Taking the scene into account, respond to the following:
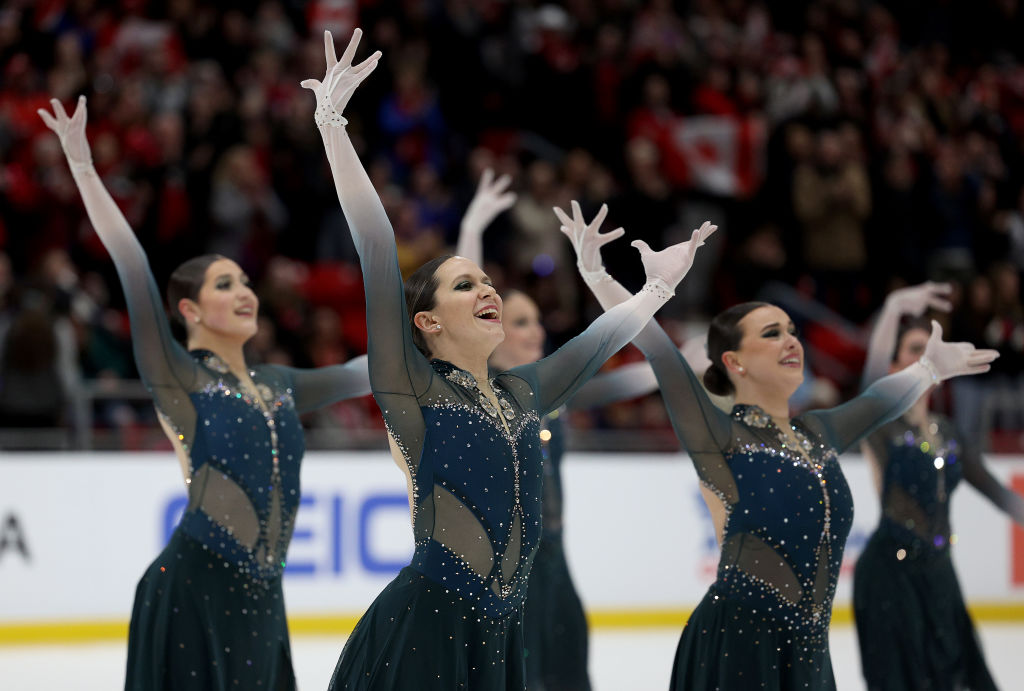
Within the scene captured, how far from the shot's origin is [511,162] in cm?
1010

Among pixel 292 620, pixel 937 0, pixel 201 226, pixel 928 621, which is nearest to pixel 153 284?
pixel 928 621

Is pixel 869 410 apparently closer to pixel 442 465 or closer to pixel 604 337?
pixel 604 337

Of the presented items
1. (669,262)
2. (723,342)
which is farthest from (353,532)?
(669,262)

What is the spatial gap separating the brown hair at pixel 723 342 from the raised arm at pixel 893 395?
269mm

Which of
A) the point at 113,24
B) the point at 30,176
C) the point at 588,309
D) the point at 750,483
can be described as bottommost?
the point at 750,483

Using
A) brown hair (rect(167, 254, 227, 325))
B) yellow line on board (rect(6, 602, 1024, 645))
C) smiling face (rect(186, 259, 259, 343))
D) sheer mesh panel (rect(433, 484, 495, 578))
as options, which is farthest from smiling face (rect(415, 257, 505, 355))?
yellow line on board (rect(6, 602, 1024, 645))

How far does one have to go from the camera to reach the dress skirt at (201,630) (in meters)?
3.76

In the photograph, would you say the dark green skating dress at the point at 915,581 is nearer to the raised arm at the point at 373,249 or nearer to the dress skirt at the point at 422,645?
the dress skirt at the point at 422,645

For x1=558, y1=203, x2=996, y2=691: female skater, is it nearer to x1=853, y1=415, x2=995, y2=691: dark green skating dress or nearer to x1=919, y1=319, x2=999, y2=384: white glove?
x1=919, y1=319, x2=999, y2=384: white glove

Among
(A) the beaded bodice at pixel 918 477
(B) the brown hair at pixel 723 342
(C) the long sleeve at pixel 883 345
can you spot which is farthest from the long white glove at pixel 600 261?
(A) the beaded bodice at pixel 918 477

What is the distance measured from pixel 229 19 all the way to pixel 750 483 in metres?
7.54

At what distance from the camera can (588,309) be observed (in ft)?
31.1

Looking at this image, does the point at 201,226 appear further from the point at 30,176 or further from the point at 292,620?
the point at 292,620

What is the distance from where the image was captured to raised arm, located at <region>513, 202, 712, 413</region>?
3.20m
